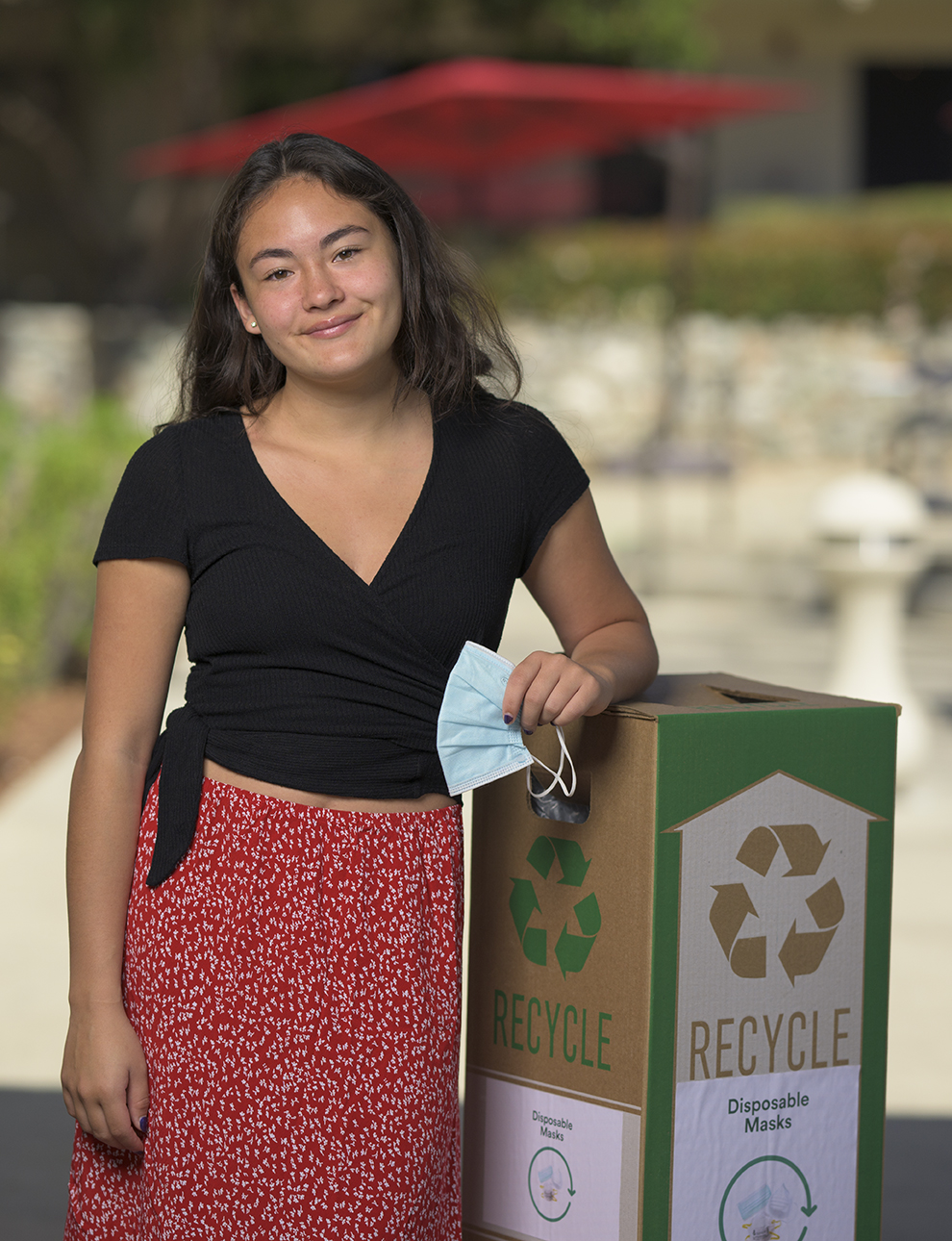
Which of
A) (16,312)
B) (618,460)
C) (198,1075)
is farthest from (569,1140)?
(16,312)

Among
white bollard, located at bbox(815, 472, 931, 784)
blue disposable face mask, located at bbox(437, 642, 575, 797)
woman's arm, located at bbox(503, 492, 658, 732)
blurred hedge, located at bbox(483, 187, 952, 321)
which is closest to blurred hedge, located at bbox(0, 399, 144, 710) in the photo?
white bollard, located at bbox(815, 472, 931, 784)

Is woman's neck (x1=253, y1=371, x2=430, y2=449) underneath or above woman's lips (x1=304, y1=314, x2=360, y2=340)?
underneath

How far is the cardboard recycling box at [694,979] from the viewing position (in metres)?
1.68

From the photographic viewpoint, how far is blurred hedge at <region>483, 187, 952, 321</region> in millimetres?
15523

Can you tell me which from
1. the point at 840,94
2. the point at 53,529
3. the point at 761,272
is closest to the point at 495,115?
the point at 53,529

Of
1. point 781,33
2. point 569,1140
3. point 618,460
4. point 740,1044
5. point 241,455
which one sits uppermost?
point 781,33

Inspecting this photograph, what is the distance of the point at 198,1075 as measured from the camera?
1632 mm

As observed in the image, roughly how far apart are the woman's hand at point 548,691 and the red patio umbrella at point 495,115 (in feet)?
23.7

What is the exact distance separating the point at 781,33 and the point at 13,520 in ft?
43.7

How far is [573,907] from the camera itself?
1.76m

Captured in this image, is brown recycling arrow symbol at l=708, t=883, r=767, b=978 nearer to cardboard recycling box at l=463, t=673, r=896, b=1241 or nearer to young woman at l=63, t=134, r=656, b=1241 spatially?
cardboard recycling box at l=463, t=673, r=896, b=1241

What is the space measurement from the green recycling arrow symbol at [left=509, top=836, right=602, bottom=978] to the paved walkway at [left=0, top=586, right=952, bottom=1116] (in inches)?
64.0

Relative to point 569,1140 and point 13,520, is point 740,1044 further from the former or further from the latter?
point 13,520

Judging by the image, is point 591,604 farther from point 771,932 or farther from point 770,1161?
point 770,1161
